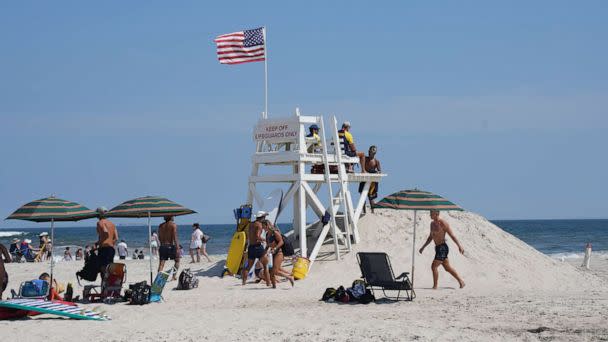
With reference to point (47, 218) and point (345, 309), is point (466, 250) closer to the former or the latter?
point (345, 309)

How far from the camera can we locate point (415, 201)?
44.5ft

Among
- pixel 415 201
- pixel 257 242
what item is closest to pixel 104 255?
pixel 257 242

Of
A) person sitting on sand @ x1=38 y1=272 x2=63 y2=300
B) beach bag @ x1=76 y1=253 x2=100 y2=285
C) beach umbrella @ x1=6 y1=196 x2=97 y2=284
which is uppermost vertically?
beach umbrella @ x1=6 y1=196 x2=97 y2=284

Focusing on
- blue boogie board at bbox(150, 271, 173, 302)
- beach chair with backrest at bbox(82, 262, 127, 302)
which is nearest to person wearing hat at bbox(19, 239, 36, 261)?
beach chair with backrest at bbox(82, 262, 127, 302)

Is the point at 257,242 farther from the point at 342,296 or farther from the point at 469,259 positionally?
the point at 469,259

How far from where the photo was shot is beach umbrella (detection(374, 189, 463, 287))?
13539 millimetres

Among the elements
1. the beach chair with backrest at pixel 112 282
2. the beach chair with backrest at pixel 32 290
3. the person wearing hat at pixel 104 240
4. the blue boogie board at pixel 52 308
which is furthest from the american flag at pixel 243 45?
the blue boogie board at pixel 52 308

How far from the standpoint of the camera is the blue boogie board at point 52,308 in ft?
37.1

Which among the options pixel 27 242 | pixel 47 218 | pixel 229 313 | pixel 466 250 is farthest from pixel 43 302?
pixel 27 242

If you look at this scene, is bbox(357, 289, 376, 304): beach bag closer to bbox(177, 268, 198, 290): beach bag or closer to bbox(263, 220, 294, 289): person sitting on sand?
bbox(263, 220, 294, 289): person sitting on sand

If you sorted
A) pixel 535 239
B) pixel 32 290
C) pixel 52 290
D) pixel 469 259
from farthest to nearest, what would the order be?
pixel 535 239 < pixel 469 259 < pixel 52 290 < pixel 32 290

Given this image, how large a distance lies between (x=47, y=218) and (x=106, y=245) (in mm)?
1346

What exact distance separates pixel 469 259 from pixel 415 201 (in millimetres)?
4381

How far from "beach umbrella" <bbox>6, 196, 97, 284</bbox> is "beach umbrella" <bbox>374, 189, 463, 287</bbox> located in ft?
16.8
